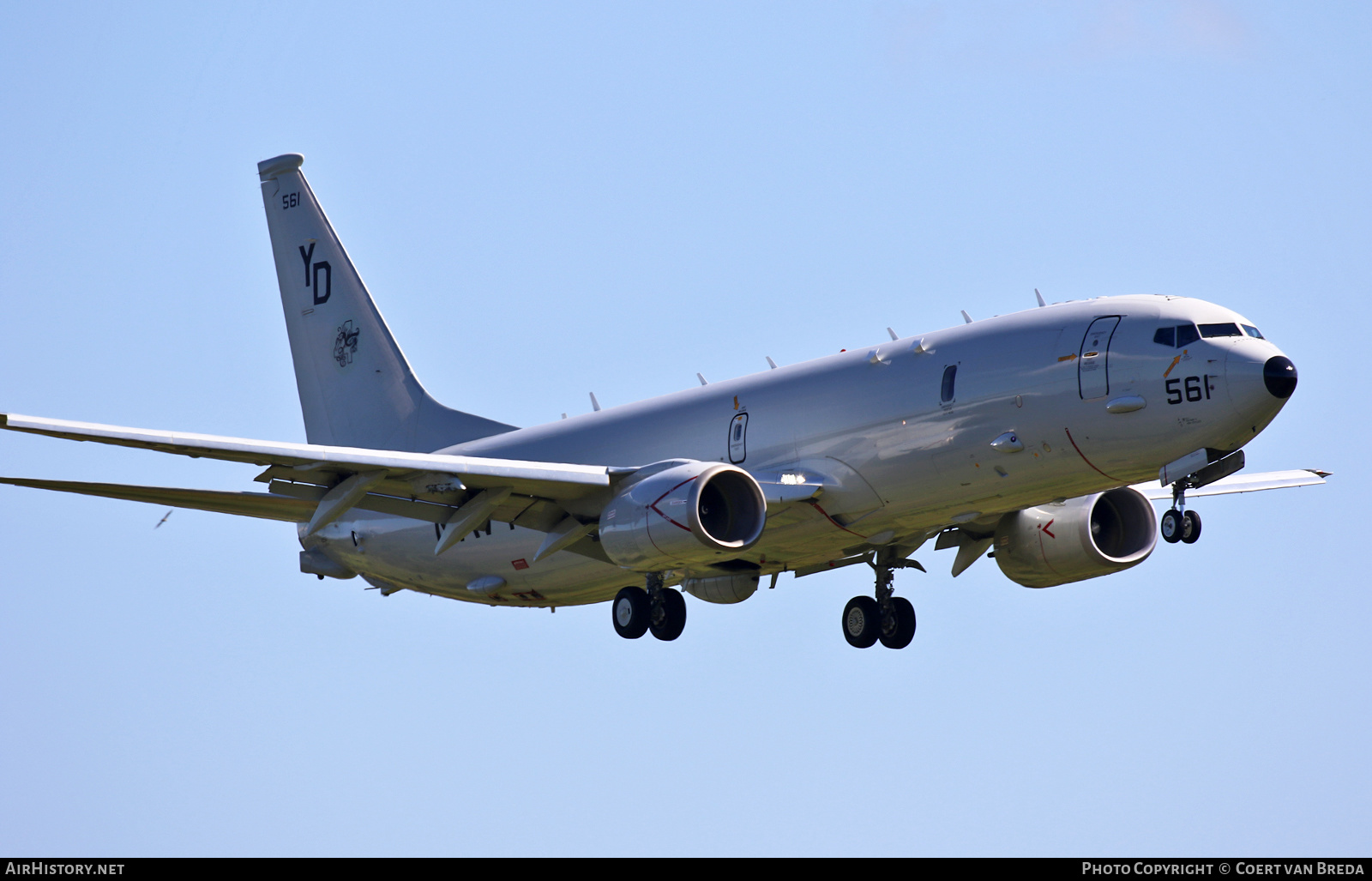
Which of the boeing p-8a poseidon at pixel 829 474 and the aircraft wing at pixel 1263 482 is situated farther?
the aircraft wing at pixel 1263 482

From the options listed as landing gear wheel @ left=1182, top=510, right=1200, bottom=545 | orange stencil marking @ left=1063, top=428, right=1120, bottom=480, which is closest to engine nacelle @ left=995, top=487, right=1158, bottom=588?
orange stencil marking @ left=1063, top=428, right=1120, bottom=480

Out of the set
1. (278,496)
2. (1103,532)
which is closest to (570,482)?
(278,496)

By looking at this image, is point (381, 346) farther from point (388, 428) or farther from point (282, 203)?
point (282, 203)

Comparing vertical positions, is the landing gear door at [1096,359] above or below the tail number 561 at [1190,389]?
above

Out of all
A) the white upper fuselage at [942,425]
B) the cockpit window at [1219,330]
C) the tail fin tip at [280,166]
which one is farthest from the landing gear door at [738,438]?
the tail fin tip at [280,166]

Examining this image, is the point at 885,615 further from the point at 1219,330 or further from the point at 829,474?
the point at 1219,330

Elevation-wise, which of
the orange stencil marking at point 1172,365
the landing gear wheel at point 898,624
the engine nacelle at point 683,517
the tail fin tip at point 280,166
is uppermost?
the tail fin tip at point 280,166

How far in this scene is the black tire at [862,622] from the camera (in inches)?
1464

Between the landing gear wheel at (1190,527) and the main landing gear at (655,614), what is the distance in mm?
10776

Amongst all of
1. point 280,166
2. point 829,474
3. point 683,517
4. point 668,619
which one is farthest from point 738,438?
point 280,166

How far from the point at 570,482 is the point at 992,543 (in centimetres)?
1007

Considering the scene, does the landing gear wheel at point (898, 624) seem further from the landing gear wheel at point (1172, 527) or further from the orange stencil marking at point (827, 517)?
the landing gear wheel at point (1172, 527)
